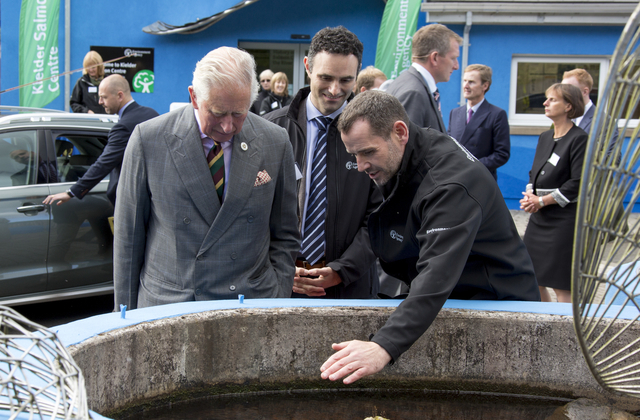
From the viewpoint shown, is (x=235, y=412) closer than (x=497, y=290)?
Yes

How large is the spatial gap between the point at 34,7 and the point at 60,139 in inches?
237

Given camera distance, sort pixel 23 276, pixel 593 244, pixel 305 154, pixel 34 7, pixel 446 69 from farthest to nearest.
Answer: pixel 34 7 → pixel 23 276 → pixel 446 69 → pixel 305 154 → pixel 593 244

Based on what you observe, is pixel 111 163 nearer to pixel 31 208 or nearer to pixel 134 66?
pixel 31 208

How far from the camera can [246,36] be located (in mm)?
10359

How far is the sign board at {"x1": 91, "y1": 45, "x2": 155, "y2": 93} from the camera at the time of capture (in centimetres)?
1023

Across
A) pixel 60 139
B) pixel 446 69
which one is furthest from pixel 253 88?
pixel 60 139

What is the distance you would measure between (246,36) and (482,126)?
5.89m

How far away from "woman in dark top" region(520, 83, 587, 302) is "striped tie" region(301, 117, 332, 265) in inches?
83.2

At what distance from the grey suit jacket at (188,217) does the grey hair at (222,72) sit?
21 cm

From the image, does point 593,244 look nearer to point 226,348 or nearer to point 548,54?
point 226,348

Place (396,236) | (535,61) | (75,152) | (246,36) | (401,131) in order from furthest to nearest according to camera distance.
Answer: (246,36) < (535,61) < (75,152) < (396,236) < (401,131)

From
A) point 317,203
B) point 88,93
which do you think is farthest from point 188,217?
point 88,93

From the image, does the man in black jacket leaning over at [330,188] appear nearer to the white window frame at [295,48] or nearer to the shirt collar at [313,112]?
the shirt collar at [313,112]

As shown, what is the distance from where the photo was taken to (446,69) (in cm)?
397
